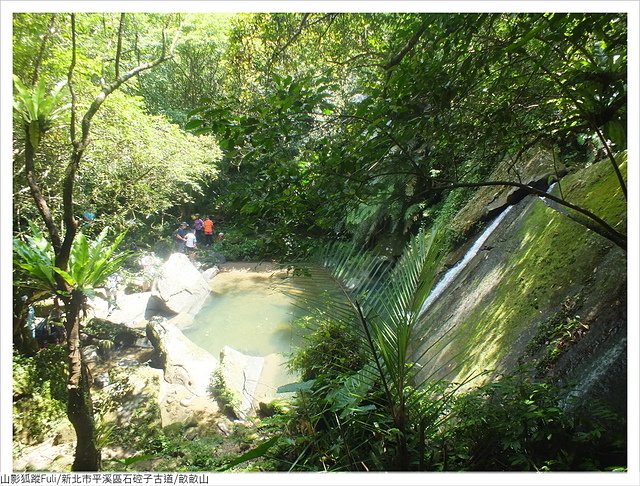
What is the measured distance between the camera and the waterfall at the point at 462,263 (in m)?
4.21

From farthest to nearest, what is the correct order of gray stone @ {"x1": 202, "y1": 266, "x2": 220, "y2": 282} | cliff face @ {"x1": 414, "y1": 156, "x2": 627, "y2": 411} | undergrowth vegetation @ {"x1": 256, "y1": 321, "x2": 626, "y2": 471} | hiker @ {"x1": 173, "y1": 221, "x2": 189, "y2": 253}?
gray stone @ {"x1": 202, "y1": 266, "x2": 220, "y2": 282}
hiker @ {"x1": 173, "y1": 221, "x2": 189, "y2": 253}
cliff face @ {"x1": 414, "y1": 156, "x2": 627, "y2": 411}
undergrowth vegetation @ {"x1": 256, "y1": 321, "x2": 626, "y2": 471}

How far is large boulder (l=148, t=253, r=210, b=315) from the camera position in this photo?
731 cm

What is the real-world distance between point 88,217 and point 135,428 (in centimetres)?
278

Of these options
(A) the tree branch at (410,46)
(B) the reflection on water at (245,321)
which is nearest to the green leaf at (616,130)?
(A) the tree branch at (410,46)

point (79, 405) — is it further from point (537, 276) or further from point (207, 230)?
point (207, 230)

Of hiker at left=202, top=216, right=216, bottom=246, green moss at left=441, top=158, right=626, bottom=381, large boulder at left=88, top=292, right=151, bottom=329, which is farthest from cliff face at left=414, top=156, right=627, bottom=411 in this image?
hiker at left=202, top=216, right=216, bottom=246

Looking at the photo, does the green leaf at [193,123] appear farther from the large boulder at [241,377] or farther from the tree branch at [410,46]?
the large boulder at [241,377]

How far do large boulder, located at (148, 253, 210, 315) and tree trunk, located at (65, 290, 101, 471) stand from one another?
4491mm

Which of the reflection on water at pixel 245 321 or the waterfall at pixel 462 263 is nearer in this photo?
the waterfall at pixel 462 263

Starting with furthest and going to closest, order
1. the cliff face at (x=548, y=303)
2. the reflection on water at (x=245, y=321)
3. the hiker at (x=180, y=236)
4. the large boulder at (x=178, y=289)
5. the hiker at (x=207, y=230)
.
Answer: the hiker at (x=207, y=230) < the hiker at (x=180, y=236) < the large boulder at (x=178, y=289) < the reflection on water at (x=245, y=321) < the cliff face at (x=548, y=303)

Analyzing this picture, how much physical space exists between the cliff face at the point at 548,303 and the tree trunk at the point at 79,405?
2254 mm

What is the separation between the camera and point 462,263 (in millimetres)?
4355

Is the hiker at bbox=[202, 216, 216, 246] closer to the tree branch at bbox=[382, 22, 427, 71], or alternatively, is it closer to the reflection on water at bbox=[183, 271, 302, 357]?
→ the reflection on water at bbox=[183, 271, 302, 357]

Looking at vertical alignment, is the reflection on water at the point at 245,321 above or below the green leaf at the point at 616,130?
below
